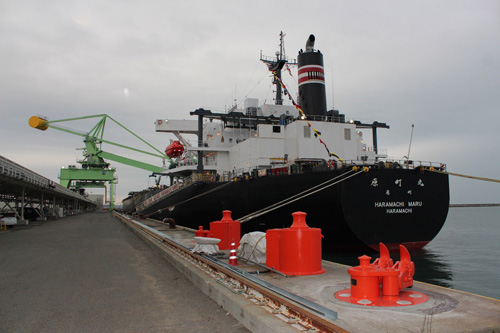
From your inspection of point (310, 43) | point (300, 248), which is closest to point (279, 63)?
point (310, 43)

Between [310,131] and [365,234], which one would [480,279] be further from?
[310,131]

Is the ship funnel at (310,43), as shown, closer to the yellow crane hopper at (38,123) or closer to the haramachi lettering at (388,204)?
the haramachi lettering at (388,204)

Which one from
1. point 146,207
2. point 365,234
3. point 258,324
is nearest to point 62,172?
point 146,207

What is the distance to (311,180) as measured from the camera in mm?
15609

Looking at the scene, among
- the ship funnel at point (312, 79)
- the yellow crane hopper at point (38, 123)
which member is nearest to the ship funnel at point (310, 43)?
the ship funnel at point (312, 79)

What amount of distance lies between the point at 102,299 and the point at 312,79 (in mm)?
18355

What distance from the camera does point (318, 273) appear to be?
732 centimetres

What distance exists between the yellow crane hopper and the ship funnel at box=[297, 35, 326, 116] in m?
60.1

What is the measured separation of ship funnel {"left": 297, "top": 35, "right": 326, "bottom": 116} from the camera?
2164cm

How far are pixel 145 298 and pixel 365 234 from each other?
33.9ft

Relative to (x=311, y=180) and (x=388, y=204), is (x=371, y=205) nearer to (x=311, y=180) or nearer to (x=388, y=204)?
(x=388, y=204)

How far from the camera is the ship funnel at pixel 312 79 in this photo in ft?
71.0

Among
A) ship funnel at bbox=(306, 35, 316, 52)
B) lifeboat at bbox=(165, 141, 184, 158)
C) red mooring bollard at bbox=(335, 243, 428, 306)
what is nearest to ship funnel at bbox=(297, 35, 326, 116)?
ship funnel at bbox=(306, 35, 316, 52)

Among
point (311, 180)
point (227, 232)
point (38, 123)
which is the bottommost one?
point (227, 232)
